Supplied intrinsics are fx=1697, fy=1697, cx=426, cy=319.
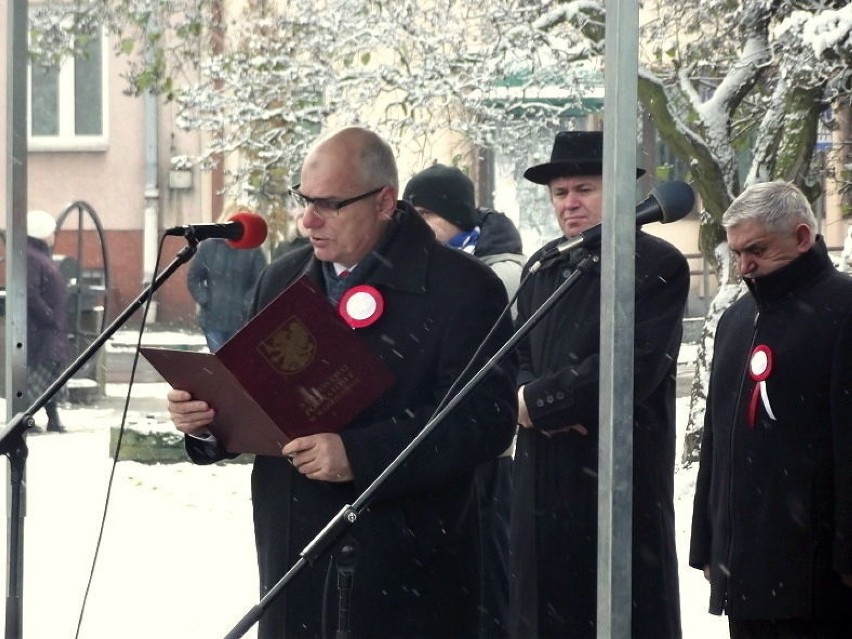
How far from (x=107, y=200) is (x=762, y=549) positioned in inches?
907

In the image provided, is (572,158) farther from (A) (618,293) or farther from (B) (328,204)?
(A) (618,293)

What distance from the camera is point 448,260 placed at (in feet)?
13.0

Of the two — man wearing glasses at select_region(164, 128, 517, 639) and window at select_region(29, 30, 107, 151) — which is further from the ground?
window at select_region(29, 30, 107, 151)

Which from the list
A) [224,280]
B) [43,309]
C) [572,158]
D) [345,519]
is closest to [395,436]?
[345,519]

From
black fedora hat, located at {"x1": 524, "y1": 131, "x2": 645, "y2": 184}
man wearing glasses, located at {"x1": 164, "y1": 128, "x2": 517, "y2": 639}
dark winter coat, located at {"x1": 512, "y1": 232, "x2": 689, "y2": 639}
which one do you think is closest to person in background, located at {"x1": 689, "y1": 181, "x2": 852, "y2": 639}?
dark winter coat, located at {"x1": 512, "y1": 232, "x2": 689, "y2": 639}

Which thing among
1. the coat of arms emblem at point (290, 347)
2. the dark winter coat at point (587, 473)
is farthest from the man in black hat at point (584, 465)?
the coat of arms emblem at point (290, 347)

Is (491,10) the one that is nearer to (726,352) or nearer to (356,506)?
(726,352)

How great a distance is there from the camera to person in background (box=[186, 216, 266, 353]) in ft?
42.3

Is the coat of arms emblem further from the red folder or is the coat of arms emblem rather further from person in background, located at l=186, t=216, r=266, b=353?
person in background, located at l=186, t=216, r=266, b=353

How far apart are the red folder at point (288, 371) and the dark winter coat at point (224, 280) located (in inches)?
366

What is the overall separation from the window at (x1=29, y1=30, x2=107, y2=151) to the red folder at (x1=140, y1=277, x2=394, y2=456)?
23.6m

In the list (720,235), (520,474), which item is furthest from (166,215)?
(520,474)

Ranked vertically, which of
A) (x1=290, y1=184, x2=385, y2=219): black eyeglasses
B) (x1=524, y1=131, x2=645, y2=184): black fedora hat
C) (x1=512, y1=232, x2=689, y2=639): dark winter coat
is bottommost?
(x1=512, y1=232, x2=689, y2=639): dark winter coat

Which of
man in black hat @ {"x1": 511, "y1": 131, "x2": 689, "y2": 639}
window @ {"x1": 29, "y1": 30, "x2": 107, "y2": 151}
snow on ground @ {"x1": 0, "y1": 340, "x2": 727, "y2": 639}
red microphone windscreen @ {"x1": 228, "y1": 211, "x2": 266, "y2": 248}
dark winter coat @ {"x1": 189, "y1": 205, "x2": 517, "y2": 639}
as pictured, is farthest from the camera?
window @ {"x1": 29, "y1": 30, "x2": 107, "y2": 151}
